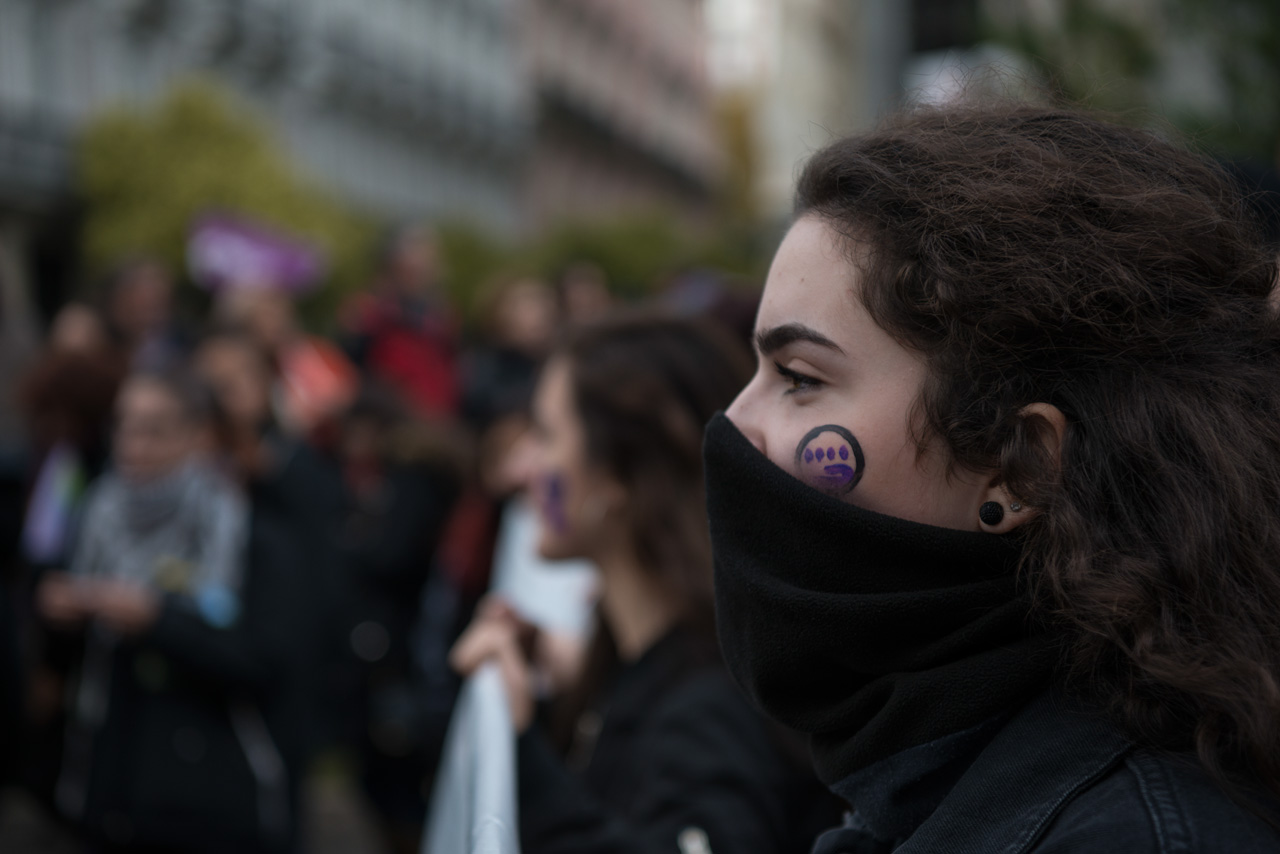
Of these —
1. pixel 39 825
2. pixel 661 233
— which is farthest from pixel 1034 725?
pixel 661 233

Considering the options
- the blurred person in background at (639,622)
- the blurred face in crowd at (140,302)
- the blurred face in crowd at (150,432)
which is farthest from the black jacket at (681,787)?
the blurred face in crowd at (140,302)

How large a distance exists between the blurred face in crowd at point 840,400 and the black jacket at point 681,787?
Result: 0.90 meters

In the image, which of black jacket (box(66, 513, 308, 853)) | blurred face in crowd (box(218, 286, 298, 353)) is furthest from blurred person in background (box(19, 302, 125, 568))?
blurred face in crowd (box(218, 286, 298, 353))

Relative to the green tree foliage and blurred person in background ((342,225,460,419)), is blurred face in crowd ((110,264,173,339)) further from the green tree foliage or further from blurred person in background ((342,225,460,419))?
the green tree foliage

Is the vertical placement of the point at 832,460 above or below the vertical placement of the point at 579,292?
above

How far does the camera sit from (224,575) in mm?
4312

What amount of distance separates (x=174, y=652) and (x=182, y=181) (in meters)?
15.5

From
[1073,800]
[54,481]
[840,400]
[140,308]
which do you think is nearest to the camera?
[1073,800]

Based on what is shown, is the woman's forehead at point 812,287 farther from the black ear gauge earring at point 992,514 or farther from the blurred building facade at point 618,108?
the blurred building facade at point 618,108

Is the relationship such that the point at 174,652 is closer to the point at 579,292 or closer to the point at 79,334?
the point at 79,334

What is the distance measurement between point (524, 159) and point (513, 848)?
4201cm

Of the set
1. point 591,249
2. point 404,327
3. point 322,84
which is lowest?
point 591,249

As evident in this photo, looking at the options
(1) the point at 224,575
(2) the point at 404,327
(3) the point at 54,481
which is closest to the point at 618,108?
(2) the point at 404,327

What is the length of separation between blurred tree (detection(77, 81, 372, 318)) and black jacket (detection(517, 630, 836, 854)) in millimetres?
15836
